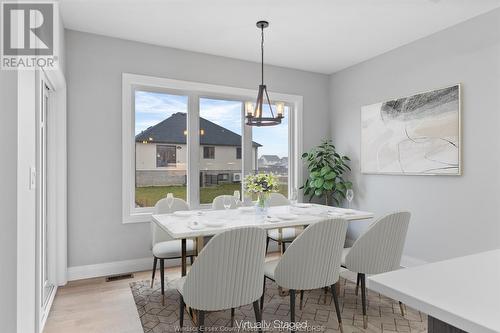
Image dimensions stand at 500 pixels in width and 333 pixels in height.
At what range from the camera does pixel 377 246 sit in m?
2.37

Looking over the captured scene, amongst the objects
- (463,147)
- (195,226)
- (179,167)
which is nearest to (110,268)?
(179,167)

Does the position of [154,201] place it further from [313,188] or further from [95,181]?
[313,188]

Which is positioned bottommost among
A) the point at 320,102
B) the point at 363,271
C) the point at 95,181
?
the point at 363,271

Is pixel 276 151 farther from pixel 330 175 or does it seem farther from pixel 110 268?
pixel 110 268

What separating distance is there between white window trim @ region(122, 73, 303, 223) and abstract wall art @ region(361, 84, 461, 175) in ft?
3.26

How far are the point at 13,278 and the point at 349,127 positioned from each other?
431 cm

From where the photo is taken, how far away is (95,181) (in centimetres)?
350

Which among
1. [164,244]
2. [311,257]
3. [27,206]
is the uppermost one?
[27,206]

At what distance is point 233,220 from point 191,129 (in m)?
1.81

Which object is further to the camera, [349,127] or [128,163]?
[349,127]

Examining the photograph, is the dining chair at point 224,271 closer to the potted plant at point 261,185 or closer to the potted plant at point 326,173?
the potted plant at point 261,185

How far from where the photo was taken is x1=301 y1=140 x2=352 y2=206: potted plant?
446cm

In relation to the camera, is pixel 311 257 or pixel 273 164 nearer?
pixel 311 257

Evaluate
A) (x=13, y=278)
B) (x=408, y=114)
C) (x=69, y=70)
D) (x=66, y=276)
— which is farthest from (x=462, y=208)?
(x=69, y=70)
